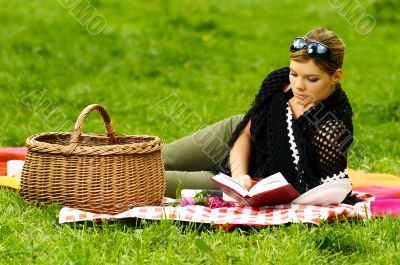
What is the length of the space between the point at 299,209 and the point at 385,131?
3233mm

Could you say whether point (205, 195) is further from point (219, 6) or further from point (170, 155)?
point (219, 6)

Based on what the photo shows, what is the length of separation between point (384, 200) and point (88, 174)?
1.80 meters

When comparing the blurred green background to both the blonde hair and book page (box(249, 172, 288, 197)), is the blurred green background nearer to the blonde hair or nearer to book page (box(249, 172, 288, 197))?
the blonde hair

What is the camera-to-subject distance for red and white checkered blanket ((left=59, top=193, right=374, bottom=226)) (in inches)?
142

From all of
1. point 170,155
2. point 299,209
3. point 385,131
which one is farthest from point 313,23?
point 299,209

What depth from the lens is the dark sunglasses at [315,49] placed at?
399cm

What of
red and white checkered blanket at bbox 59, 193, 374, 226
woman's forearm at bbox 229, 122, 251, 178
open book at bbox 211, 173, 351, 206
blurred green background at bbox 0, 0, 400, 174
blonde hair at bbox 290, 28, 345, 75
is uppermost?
blurred green background at bbox 0, 0, 400, 174

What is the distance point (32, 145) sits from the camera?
3.89 metres

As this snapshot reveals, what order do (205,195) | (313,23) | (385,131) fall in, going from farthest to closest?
1. (313,23)
2. (385,131)
3. (205,195)

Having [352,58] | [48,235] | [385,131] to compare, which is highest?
[352,58]

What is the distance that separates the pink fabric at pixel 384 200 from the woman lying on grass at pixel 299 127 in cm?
30

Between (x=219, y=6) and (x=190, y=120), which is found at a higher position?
(x=219, y=6)

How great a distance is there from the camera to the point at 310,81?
13.4 feet

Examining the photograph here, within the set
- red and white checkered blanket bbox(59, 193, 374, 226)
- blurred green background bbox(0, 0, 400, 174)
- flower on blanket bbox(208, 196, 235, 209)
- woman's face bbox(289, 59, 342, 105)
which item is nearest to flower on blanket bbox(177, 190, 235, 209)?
flower on blanket bbox(208, 196, 235, 209)
